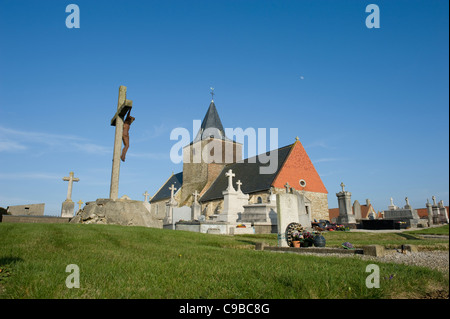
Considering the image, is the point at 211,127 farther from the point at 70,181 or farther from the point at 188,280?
the point at 188,280

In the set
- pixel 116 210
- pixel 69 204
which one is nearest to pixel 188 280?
pixel 116 210

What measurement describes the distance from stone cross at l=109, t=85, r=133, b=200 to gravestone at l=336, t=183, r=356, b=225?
62.8 ft

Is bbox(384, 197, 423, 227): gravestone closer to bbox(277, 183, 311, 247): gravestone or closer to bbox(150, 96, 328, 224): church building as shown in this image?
bbox(150, 96, 328, 224): church building

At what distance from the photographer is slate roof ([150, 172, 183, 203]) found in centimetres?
5043

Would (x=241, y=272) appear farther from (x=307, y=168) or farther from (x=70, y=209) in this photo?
(x=307, y=168)

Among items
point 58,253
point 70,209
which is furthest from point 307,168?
point 58,253

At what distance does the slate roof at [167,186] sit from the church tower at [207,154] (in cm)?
676

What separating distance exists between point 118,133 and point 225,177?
1091 inches

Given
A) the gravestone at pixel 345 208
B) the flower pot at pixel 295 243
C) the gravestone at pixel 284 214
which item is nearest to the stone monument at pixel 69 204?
the gravestone at pixel 284 214

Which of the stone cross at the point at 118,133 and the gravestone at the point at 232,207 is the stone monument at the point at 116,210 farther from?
the gravestone at the point at 232,207

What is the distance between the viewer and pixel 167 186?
54.0 meters

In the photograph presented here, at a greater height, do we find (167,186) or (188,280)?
(167,186)

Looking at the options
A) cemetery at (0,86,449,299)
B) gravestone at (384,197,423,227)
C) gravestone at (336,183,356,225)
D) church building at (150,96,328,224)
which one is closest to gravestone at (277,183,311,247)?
cemetery at (0,86,449,299)

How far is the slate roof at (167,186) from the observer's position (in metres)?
50.4
